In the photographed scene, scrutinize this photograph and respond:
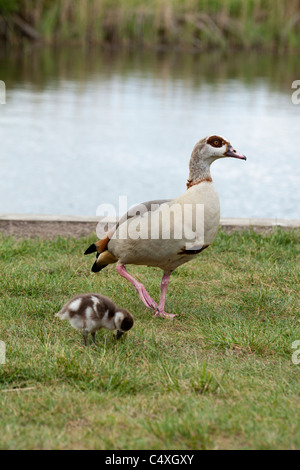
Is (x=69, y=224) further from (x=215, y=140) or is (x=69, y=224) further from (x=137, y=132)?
(x=137, y=132)

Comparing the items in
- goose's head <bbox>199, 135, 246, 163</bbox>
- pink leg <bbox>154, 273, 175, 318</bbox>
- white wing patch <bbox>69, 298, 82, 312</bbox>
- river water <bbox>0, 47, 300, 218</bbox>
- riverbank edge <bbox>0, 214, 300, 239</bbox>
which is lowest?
river water <bbox>0, 47, 300, 218</bbox>

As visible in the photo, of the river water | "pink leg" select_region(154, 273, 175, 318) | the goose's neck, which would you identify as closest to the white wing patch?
"pink leg" select_region(154, 273, 175, 318)

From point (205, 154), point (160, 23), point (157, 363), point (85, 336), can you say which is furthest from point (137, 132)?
point (160, 23)

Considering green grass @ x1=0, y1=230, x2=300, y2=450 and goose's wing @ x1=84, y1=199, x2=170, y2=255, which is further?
goose's wing @ x1=84, y1=199, x2=170, y2=255

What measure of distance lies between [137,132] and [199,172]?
26.7ft

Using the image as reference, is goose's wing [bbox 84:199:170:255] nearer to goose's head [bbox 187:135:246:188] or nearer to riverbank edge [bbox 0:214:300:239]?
goose's head [bbox 187:135:246:188]

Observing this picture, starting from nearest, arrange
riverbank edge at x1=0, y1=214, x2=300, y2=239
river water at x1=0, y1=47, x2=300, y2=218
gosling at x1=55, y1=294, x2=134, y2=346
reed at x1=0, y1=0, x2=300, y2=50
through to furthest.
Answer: gosling at x1=55, y1=294, x2=134, y2=346 → riverbank edge at x1=0, y1=214, x2=300, y2=239 → river water at x1=0, y1=47, x2=300, y2=218 → reed at x1=0, y1=0, x2=300, y2=50

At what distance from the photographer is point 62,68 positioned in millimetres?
20531

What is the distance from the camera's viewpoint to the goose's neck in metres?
5.18

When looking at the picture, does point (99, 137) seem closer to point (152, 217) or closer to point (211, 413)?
point (152, 217)

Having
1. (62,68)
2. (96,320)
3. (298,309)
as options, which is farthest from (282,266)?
(62,68)

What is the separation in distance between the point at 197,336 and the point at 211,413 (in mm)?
1234

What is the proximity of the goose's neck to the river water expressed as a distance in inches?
144

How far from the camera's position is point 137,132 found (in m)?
13.2
